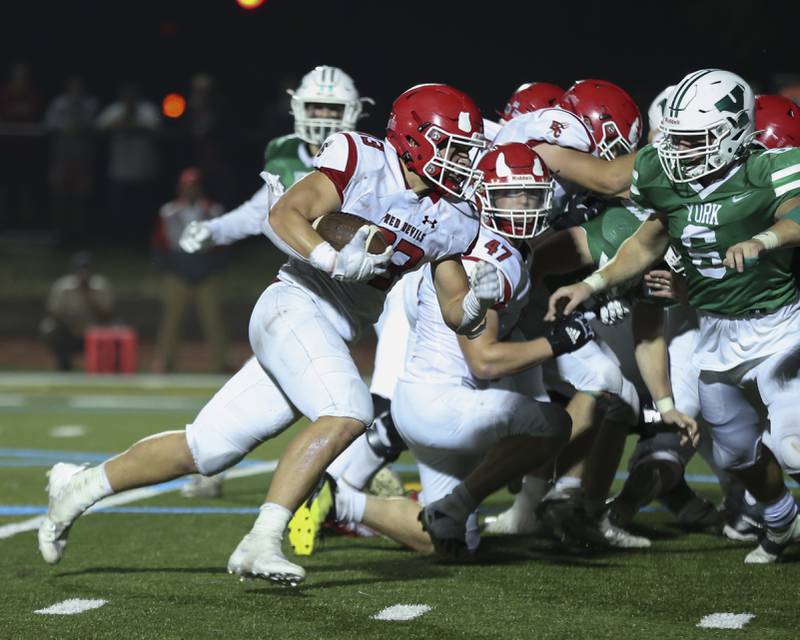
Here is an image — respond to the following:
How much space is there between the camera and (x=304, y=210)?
4.22 meters

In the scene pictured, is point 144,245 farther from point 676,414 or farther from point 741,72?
point 676,414

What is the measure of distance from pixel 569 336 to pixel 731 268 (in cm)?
56

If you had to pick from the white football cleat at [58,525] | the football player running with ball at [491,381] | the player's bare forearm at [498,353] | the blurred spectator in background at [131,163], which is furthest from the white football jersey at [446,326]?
the blurred spectator in background at [131,163]

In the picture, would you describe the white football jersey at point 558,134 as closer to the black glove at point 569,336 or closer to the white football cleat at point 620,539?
the black glove at point 569,336

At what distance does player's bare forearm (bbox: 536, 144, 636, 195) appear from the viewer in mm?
5133

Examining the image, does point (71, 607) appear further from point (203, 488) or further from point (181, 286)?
point (181, 286)

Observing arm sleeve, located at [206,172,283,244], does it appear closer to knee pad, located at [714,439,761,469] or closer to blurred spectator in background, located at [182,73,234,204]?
knee pad, located at [714,439,761,469]

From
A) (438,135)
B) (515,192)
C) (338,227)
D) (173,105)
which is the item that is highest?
(173,105)

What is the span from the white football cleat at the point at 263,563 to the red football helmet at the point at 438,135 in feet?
3.93

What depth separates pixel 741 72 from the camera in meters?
14.3

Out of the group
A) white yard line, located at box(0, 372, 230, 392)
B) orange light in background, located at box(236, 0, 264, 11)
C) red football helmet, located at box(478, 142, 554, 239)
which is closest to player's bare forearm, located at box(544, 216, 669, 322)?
red football helmet, located at box(478, 142, 554, 239)

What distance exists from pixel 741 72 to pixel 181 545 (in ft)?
34.0

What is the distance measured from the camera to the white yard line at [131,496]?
5.54m

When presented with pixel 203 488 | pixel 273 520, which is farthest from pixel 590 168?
pixel 203 488
